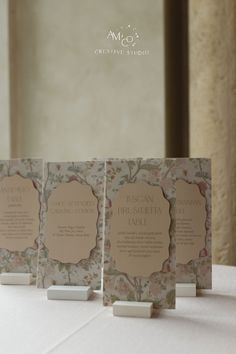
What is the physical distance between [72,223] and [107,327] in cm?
34

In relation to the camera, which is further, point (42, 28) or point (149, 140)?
point (42, 28)

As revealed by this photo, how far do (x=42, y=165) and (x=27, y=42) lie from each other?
1912 millimetres

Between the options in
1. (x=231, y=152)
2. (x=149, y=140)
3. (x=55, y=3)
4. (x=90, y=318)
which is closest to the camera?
(x=90, y=318)

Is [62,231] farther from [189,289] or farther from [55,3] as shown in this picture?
[55,3]

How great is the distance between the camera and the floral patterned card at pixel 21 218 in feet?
5.13

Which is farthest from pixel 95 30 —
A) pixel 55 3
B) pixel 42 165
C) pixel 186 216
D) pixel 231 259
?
pixel 186 216

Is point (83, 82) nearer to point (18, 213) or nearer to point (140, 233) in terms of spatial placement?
point (18, 213)

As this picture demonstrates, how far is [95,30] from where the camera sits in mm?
3113

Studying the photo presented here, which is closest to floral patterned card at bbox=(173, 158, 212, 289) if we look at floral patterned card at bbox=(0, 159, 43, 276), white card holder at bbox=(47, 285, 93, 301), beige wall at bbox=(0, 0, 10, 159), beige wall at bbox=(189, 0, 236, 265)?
white card holder at bbox=(47, 285, 93, 301)

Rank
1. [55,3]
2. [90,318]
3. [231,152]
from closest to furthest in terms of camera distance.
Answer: [90,318] < [231,152] < [55,3]

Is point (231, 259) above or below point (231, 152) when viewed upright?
below

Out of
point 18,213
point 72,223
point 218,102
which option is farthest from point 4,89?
point 72,223

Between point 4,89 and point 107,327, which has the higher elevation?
point 4,89

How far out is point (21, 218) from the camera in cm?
158
